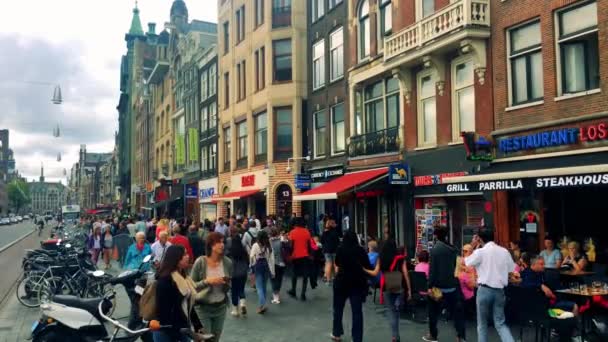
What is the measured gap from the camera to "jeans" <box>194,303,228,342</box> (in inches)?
257

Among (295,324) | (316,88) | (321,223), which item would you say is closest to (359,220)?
(321,223)

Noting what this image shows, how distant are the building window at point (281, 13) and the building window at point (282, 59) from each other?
0.85 m

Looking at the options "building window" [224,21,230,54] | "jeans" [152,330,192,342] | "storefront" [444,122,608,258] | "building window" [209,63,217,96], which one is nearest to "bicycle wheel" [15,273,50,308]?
"jeans" [152,330,192,342]

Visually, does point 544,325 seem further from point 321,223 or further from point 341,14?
point 341,14

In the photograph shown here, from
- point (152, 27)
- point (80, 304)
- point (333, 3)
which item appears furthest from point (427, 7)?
point (152, 27)

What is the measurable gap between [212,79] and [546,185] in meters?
28.8

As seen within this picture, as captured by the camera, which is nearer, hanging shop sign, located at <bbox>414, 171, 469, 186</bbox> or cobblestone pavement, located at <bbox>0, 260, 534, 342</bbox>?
→ cobblestone pavement, located at <bbox>0, 260, 534, 342</bbox>

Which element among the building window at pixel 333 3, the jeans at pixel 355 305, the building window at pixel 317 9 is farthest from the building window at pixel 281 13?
the jeans at pixel 355 305

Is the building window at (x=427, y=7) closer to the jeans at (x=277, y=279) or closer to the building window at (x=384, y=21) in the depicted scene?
the building window at (x=384, y=21)

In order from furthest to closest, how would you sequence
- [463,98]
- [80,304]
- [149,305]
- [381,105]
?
1. [381,105]
2. [463,98]
3. [80,304]
4. [149,305]

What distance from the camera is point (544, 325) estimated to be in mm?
7699

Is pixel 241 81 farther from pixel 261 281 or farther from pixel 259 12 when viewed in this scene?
pixel 261 281

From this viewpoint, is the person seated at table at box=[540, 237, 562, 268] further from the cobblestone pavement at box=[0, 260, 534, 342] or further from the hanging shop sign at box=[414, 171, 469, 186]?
the hanging shop sign at box=[414, 171, 469, 186]

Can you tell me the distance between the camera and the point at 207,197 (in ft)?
122
